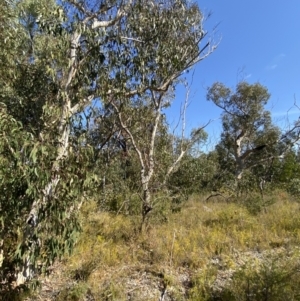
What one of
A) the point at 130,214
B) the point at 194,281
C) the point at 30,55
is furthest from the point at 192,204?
the point at 30,55

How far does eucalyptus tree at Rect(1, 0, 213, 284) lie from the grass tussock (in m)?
1.15

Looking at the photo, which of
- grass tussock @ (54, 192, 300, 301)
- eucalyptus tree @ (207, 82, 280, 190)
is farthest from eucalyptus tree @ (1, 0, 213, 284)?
eucalyptus tree @ (207, 82, 280, 190)

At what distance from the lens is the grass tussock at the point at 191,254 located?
12.0 feet

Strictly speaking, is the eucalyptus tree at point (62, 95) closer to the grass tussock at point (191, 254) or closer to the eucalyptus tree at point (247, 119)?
the grass tussock at point (191, 254)

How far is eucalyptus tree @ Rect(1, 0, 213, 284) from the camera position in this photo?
292 centimetres

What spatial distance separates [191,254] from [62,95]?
348 cm

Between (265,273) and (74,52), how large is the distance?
416cm

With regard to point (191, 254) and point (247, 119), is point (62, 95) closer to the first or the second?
point (191, 254)

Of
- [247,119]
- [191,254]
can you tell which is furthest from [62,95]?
[247,119]

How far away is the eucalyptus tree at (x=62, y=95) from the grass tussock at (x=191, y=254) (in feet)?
3.77

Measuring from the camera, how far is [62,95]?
3.66 m

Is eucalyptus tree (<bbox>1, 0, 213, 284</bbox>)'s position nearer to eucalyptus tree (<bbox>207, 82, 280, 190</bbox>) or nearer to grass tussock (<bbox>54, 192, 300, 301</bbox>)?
grass tussock (<bbox>54, 192, 300, 301</bbox>)

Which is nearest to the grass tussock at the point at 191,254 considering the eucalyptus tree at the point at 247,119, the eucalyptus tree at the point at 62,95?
the eucalyptus tree at the point at 62,95

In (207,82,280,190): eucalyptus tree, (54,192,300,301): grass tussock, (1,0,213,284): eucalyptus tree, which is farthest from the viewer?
(207,82,280,190): eucalyptus tree
